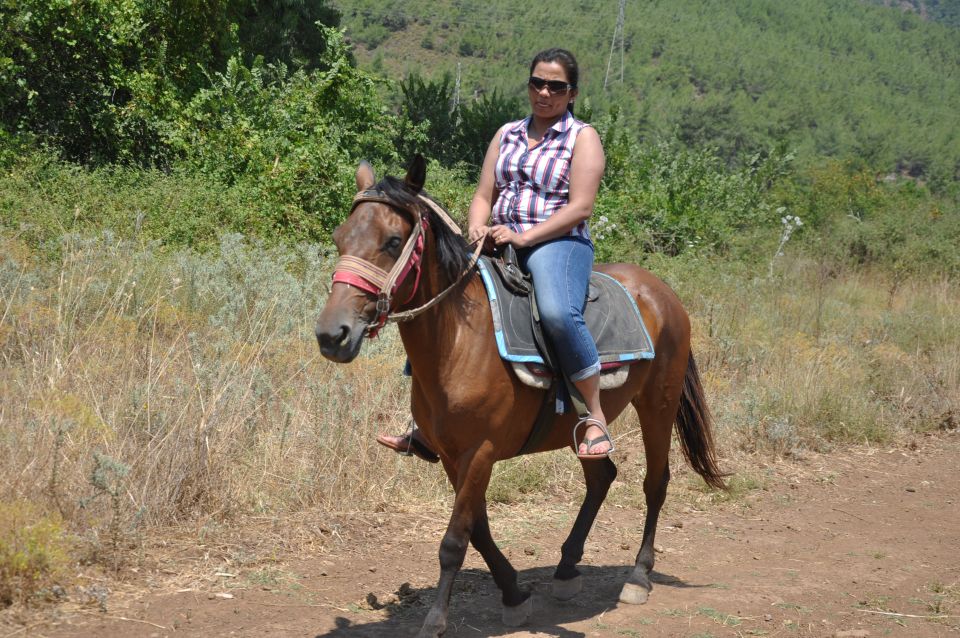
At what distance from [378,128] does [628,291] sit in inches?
341

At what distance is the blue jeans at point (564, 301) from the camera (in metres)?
4.17

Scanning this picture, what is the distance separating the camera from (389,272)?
3.59m

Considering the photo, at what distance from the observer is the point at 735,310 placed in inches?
404

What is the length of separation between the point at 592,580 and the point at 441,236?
252cm

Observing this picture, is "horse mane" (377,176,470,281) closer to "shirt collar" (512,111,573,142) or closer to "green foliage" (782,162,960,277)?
"shirt collar" (512,111,573,142)

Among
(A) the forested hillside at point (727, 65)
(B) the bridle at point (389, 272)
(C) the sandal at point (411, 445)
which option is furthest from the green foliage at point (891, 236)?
(A) the forested hillside at point (727, 65)

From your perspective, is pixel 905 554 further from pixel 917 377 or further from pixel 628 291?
pixel 917 377

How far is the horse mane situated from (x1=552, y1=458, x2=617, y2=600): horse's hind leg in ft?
4.64

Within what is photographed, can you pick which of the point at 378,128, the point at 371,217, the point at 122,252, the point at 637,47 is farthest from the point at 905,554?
the point at 637,47

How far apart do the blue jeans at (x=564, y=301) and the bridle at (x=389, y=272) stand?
45 centimetres

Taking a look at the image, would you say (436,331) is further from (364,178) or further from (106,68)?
(106,68)

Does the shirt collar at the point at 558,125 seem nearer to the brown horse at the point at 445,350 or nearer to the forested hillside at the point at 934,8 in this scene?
the brown horse at the point at 445,350

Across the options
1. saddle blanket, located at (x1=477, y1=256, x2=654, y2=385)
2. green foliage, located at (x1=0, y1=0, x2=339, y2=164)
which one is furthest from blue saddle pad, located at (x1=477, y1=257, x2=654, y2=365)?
green foliage, located at (x1=0, y1=0, x2=339, y2=164)

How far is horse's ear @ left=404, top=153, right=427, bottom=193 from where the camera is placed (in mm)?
3723
